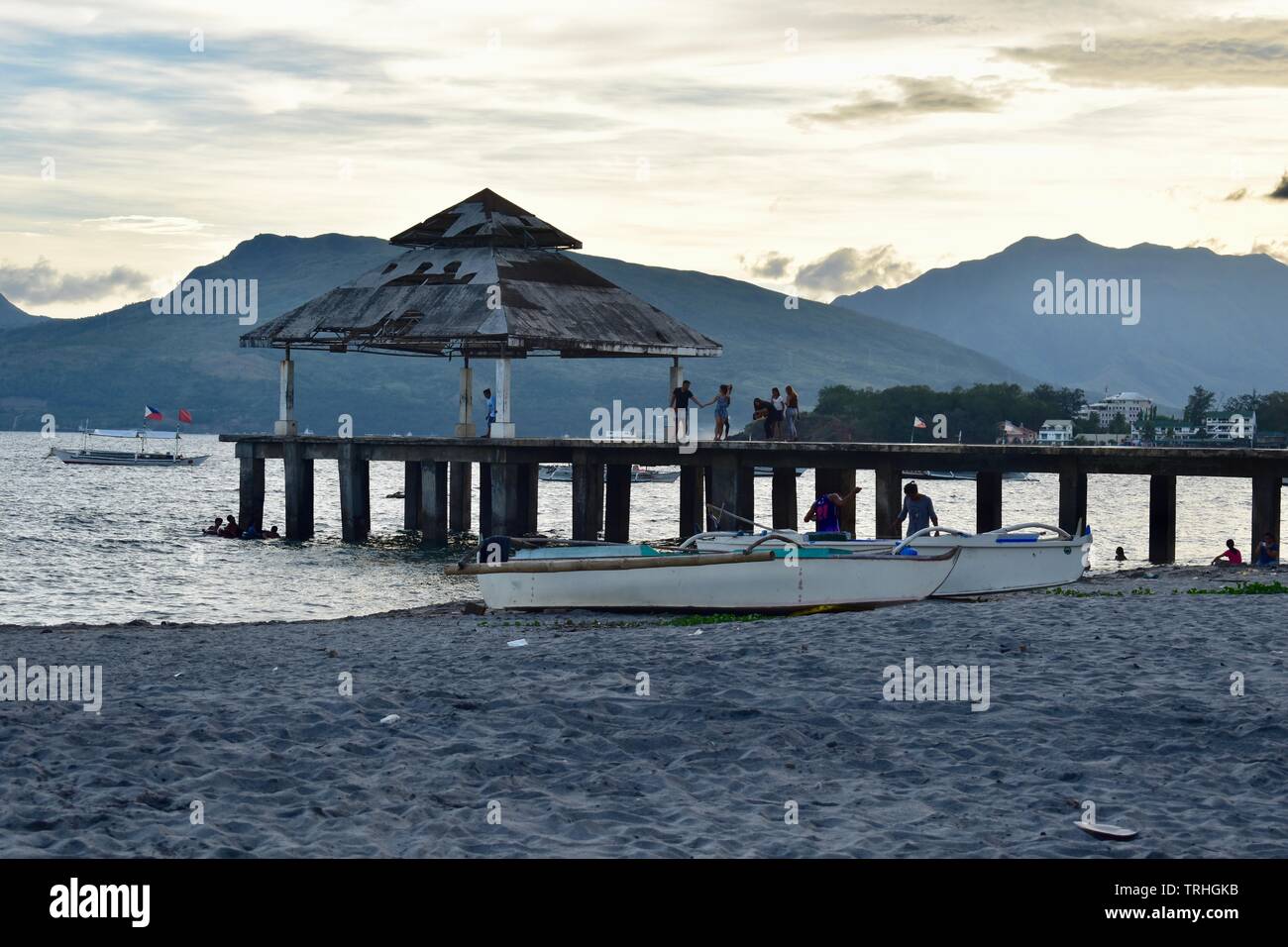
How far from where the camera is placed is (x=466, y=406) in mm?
50438

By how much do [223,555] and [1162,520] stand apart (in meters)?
27.4

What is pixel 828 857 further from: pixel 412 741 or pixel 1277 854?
pixel 412 741

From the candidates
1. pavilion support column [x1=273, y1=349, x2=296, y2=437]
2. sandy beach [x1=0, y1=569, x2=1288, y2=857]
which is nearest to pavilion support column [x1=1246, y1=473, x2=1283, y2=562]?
sandy beach [x1=0, y1=569, x2=1288, y2=857]

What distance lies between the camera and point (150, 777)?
10.4 m

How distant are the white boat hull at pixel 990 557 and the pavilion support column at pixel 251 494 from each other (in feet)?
97.0

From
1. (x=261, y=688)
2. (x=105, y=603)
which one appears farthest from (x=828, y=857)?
(x=105, y=603)

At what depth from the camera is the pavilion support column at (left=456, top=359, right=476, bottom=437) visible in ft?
156

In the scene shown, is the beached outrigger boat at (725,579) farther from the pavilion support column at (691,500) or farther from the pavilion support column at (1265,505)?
the pavilion support column at (691,500)

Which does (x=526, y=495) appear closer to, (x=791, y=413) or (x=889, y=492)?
(x=791, y=413)

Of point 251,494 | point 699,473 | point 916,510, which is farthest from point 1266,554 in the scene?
point 251,494

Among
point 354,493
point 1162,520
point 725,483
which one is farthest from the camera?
point 354,493

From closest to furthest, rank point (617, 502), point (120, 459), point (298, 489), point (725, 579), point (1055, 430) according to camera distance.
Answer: point (725, 579) → point (617, 502) → point (298, 489) → point (120, 459) → point (1055, 430)

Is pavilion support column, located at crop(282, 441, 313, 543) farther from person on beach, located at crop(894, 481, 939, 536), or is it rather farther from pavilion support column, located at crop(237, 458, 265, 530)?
person on beach, located at crop(894, 481, 939, 536)

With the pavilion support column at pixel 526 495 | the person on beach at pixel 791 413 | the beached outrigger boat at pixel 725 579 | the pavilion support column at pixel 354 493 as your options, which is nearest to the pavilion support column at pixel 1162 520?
the person on beach at pixel 791 413
